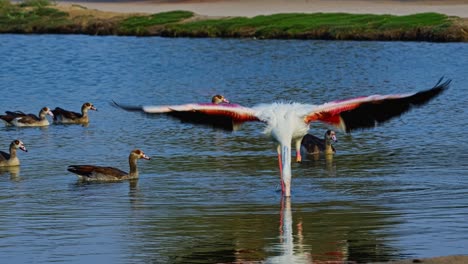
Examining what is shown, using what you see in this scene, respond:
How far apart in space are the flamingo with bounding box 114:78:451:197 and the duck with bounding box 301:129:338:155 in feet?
18.6

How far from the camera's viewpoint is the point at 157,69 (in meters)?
39.0

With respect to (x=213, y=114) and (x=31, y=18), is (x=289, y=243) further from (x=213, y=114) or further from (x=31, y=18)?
(x=31, y=18)

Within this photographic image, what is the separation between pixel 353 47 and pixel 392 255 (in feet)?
99.4

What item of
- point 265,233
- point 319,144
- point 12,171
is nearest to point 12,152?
point 12,171

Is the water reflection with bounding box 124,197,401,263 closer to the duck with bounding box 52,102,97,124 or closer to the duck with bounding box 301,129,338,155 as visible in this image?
the duck with bounding box 301,129,338,155

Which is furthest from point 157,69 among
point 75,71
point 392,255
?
point 392,255

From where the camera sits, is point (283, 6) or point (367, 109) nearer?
point (367, 109)

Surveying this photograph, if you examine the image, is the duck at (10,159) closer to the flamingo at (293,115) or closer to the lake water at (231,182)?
the lake water at (231,182)

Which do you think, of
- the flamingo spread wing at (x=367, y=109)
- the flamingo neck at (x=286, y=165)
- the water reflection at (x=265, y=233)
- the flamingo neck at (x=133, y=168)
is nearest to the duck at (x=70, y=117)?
the flamingo neck at (x=133, y=168)

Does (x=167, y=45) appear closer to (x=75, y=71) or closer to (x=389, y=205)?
(x=75, y=71)

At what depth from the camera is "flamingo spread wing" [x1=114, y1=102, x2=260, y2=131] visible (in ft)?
49.8

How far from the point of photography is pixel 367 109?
1556 cm

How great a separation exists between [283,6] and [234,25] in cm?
1276

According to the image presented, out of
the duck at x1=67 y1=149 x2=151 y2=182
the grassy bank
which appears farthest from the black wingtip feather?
the grassy bank
